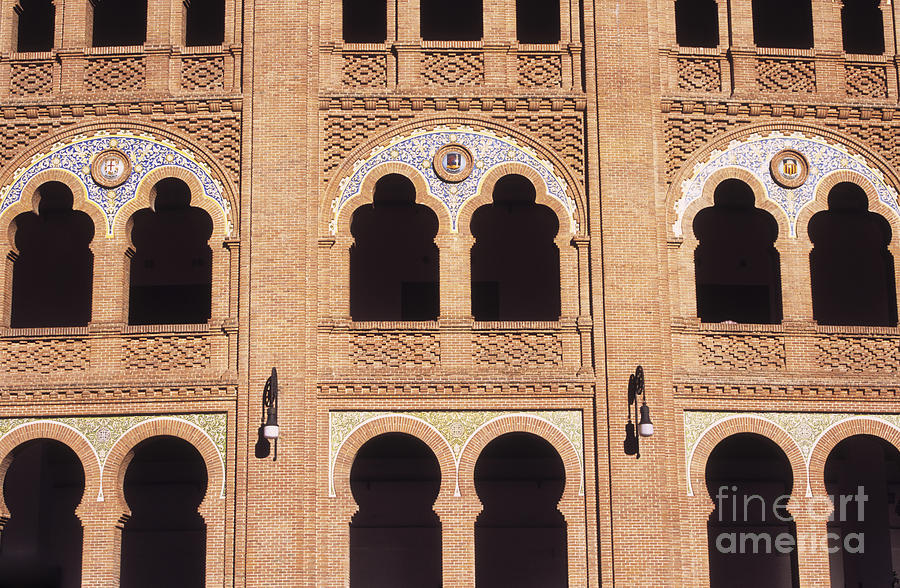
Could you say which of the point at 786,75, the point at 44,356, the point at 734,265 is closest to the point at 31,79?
the point at 44,356

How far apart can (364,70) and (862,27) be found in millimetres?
9728

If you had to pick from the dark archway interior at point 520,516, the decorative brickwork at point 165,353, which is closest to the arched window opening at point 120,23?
the decorative brickwork at point 165,353

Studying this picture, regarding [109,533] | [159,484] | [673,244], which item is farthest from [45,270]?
[673,244]

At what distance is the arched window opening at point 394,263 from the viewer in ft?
82.4

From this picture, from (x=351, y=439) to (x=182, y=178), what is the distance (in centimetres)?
521

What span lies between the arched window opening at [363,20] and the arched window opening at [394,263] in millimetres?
3202

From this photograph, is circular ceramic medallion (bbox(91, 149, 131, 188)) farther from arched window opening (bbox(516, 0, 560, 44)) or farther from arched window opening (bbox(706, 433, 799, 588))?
arched window opening (bbox(706, 433, 799, 588))

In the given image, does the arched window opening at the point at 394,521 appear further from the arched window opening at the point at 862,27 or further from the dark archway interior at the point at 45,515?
the arched window opening at the point at 862,27

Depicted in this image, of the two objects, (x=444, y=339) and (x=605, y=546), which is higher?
(x=444, y=339)

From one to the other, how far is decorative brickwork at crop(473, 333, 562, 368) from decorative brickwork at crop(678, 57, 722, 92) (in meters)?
5.06

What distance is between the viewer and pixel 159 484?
25.8 metres

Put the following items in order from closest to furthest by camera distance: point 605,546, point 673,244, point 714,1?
point 605,546 → point 673,244 → point 714,1

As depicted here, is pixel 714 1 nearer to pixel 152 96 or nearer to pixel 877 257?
pixel 877 257

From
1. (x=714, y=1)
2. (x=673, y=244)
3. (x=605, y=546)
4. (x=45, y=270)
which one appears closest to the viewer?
(x=605, y=546)
